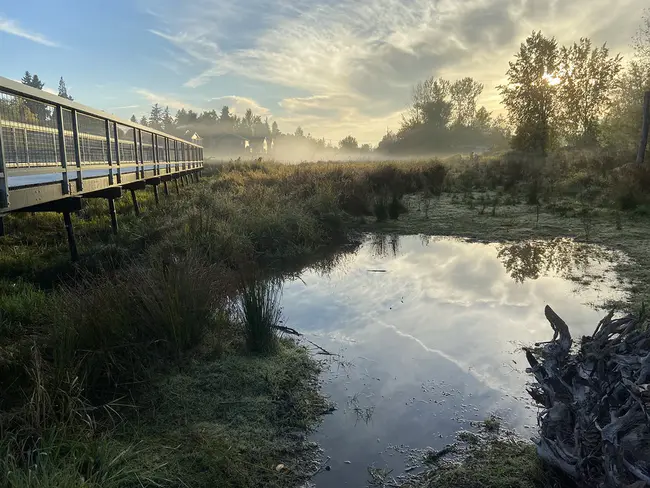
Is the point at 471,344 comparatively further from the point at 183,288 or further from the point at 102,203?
the point at 102,203

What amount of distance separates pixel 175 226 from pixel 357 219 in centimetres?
449

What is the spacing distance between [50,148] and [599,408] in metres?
6.17

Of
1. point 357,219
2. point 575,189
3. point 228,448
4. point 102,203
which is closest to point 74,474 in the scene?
point 228,448

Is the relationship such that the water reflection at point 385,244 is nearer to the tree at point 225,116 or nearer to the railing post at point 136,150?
the railing post at point 136,150

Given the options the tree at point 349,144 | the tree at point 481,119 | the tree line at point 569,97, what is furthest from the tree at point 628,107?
the tree at point 349,144

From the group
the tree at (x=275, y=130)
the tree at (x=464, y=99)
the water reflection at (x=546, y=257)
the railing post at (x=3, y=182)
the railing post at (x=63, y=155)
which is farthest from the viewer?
the tree at (x=275, y=130)

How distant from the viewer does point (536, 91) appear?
24.9 m

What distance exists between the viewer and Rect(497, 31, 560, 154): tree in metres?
25.0

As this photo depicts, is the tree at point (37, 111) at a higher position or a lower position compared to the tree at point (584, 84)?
lower

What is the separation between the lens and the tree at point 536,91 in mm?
24984

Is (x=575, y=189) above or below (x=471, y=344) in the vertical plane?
above

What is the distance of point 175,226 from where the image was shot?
7.22 meters

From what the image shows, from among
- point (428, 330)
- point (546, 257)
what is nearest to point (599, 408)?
point (428, 330)

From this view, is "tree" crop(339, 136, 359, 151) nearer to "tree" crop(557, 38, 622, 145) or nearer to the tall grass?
"tree" crop(557, 38, 622, 145)
